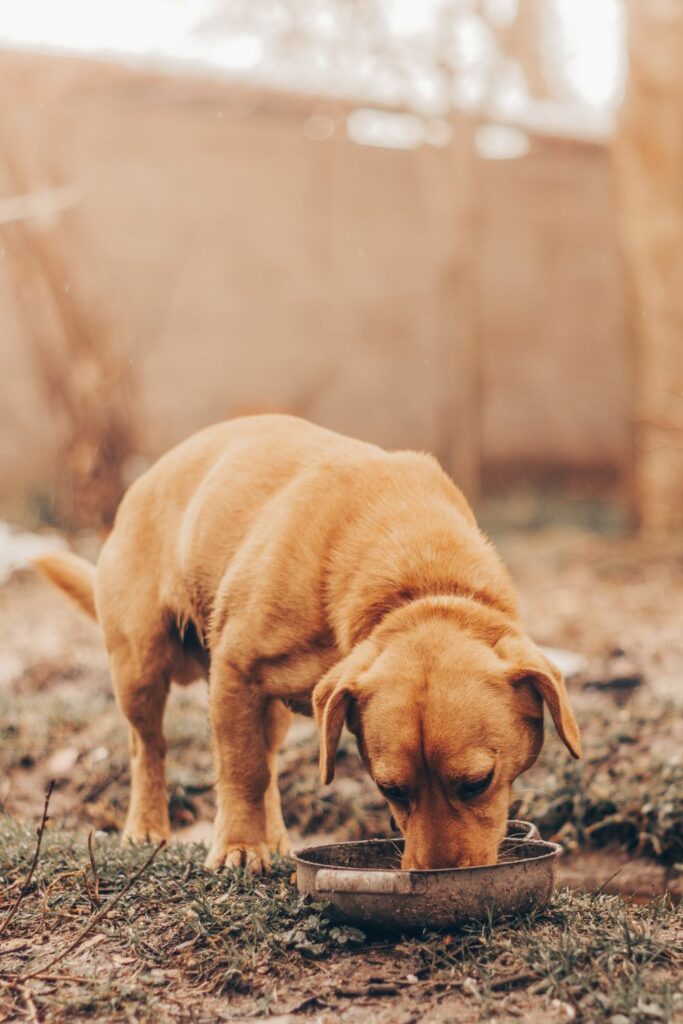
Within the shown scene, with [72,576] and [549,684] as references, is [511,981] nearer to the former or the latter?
[549,684]

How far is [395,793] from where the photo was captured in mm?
3588

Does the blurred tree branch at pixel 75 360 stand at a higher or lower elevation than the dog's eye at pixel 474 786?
higher

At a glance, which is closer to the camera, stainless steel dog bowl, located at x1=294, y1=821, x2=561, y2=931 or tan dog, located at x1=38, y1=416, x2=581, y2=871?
stainless steel dog bowl, located at x1=294, y1=821, x2=561, y2=931

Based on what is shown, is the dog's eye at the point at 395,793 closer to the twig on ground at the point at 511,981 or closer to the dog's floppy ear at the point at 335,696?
the dog's floppy ear at the point at 335,696

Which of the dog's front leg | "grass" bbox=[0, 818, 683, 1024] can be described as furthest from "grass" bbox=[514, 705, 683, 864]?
the dog's front leg

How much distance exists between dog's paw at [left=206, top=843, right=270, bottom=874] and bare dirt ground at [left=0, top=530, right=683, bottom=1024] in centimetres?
7

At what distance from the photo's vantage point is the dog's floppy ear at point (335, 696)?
143 inches

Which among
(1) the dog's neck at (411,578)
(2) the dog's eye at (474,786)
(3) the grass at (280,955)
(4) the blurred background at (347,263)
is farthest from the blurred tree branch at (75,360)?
(2) the dog's eye at (474,786)

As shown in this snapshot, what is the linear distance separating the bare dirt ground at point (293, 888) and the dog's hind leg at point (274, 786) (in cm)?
40

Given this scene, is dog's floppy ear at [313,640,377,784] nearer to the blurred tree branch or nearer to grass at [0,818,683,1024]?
grass at [0,818,683,1024]

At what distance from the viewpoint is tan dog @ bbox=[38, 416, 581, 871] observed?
11.6 feet

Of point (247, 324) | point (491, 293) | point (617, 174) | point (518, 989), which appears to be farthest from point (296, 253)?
point (518, 989)

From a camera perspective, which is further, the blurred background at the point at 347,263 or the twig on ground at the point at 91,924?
the blurred background at the point at 347,263

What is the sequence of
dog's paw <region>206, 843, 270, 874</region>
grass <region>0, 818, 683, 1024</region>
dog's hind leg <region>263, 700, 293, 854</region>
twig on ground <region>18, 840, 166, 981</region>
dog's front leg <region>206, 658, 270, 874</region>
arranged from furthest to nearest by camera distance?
dog's hind leg <region>263, 700, 293, 854</region>, dog's front leg <region>206, 658, 270, 874</region>, dog's paw <region>206, 843, 270, 874</region>, twig on ground <region>18, 840, 166, 981</region>, grass <region>0, 818, 683, 1024</region>
